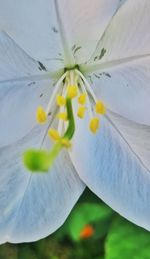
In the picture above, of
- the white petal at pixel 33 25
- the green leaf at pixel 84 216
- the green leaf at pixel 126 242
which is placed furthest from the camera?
the green leaf at pixel 84 216

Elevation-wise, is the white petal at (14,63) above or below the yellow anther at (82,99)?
above

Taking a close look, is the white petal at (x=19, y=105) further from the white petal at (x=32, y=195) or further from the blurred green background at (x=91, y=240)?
the blurred green background at (x=91, y=240)

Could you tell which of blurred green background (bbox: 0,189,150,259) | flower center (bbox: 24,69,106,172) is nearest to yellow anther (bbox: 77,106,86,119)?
flower center (bbox: 24,69,106,172)

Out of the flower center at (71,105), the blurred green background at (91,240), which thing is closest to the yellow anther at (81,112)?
the flower center at (71,105)

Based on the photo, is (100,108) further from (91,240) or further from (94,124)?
(91,240)

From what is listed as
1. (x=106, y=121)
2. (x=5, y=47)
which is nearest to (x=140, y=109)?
Result: (x=106, y=121)

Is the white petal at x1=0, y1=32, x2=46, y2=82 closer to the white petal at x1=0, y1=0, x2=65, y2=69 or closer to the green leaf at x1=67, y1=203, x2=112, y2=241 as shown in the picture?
the white petal at x1=0, y1=0, x2=65, y2=69

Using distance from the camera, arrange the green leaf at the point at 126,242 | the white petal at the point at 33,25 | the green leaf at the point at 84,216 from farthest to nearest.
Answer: the green leaf at the point at 84,216
the green leaf at the point at 126,242
the white petal at the point at 33,25

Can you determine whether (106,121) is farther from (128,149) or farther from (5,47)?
(5,47)
